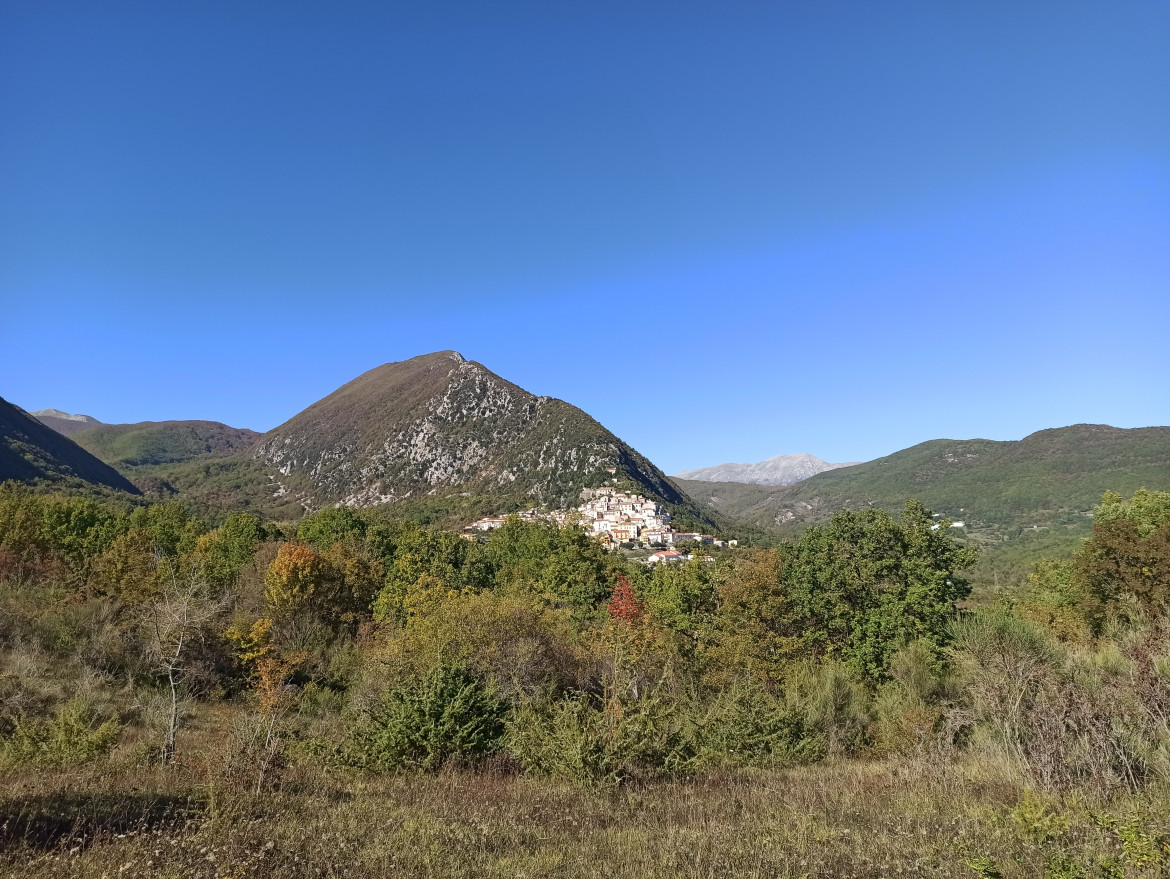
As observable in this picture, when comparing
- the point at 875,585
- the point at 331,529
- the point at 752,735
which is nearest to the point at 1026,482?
the point at 875,585

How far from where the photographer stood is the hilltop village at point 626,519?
380ft

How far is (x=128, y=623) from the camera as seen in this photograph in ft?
86.9

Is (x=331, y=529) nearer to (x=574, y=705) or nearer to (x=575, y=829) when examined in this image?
(x=574, y=705)

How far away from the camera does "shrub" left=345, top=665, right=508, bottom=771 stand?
11680 millimetres

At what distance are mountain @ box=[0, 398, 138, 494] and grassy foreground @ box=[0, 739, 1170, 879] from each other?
11698 centimetres

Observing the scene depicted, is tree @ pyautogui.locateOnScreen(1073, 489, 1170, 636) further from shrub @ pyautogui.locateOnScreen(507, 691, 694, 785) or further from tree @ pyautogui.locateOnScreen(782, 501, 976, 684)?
shrub @ pyautogui.locateOnScreen(507, 691, 694, 785)

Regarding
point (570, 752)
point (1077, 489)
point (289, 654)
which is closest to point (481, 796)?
point (570, 752)

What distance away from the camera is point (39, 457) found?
112750 millimetres

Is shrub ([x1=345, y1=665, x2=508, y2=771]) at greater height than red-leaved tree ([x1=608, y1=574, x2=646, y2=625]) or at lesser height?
greater

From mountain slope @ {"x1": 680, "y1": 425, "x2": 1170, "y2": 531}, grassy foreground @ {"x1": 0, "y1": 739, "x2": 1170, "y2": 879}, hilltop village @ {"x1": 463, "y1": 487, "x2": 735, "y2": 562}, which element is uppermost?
mountain slope @ {"x1": 680, "y1": 425, "x2": 1170, "y2": 531}

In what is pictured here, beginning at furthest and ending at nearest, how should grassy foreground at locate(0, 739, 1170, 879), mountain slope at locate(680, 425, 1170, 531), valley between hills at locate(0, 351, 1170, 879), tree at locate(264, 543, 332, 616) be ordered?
1. mountain slope at locate(680, 425, 1170, 531)
2. tree at locate(264, 543, 332, 616)
3. valley between hills at locate(0, 351, 1170, 879)
4. grassy foreground at locate(0, 739, 1170, 879)

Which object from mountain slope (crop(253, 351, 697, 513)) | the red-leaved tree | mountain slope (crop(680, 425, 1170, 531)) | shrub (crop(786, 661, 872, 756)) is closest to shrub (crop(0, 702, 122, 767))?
shrub (crop(786, 661, 872, 756))

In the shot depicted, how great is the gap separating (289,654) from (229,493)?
181247 mm

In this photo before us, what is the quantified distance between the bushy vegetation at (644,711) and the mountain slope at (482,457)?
10741 cm
